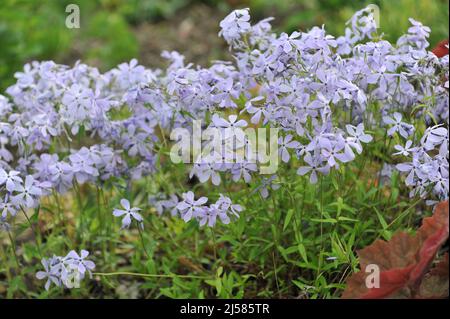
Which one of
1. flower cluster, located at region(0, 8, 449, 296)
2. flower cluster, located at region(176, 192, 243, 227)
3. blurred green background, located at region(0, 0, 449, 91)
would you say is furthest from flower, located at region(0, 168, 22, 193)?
blurred green background, located at region(0, 0, 449, 91)

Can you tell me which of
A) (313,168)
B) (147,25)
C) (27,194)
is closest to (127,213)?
(27,194)

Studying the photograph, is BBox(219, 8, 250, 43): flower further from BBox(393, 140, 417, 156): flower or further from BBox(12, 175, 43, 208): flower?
BBox(12, 175, 43, 208): flower

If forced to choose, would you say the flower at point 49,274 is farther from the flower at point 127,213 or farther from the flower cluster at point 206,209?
the flower cluster at point 206,209

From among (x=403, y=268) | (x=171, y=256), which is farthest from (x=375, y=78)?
(x=171, y=256)

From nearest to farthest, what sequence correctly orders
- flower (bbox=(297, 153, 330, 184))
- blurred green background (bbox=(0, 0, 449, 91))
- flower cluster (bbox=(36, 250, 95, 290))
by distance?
flower (bbox=(297, 153, 330, 184))
flower cluster (bbox=(36, 250, 95, 290))
blurred green background (bbox=(0, 0, 449, 91))

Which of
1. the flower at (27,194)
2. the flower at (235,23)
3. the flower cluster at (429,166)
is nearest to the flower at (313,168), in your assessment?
the flower cluster at (429,166)

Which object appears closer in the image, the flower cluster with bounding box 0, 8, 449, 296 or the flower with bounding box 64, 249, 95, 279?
the flower cluster with bounding box 0, 8, 449, 296

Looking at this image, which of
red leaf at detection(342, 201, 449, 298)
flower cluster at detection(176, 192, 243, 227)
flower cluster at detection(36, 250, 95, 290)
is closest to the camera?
red leaf at detection(342, 201, 449, 298)
